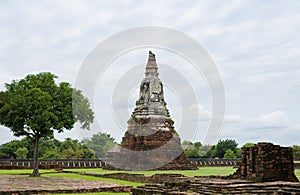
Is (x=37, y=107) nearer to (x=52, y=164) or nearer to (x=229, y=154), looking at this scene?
(x=52, y=164)

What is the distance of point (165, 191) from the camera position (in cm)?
1472

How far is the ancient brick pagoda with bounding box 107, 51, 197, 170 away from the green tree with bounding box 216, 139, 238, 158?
89.9 feet

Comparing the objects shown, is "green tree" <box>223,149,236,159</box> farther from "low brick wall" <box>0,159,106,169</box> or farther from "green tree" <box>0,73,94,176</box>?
"green tree" <box>0,73,94,176</box>

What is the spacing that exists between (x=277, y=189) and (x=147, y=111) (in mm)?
26899

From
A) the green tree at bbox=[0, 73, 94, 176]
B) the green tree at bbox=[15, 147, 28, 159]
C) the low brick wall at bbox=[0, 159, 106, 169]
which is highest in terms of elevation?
the green tree at bbox=[0, 73, 94, 176]

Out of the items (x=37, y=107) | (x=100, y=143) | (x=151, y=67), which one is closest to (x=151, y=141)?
(x=151, y=67)

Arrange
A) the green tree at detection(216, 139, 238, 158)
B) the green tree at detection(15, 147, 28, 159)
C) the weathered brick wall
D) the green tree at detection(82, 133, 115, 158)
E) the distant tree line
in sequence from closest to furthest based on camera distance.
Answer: the weathered brick wall
the green tree at detection(15, 147, 28, 159)
the distant tree line
the green tree at detection(216, 139, 238, 158)
the green tree at detection(82, 133, 115, 158)

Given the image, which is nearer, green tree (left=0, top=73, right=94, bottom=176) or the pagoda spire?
green tree (left=0, top=73, right=94, bottom=176)

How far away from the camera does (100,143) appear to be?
8081 centimetres

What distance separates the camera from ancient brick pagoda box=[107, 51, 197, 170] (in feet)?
117

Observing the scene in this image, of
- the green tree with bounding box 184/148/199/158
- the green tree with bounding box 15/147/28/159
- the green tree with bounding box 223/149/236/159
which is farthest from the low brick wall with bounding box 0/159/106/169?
the green tree with bounding box 223/149/236/159

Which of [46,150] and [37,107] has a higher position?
[37,107]

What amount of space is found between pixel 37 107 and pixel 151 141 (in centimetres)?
1180

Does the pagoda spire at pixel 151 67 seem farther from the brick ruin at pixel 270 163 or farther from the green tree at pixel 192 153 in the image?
the brick ruin at pixel 270 163
